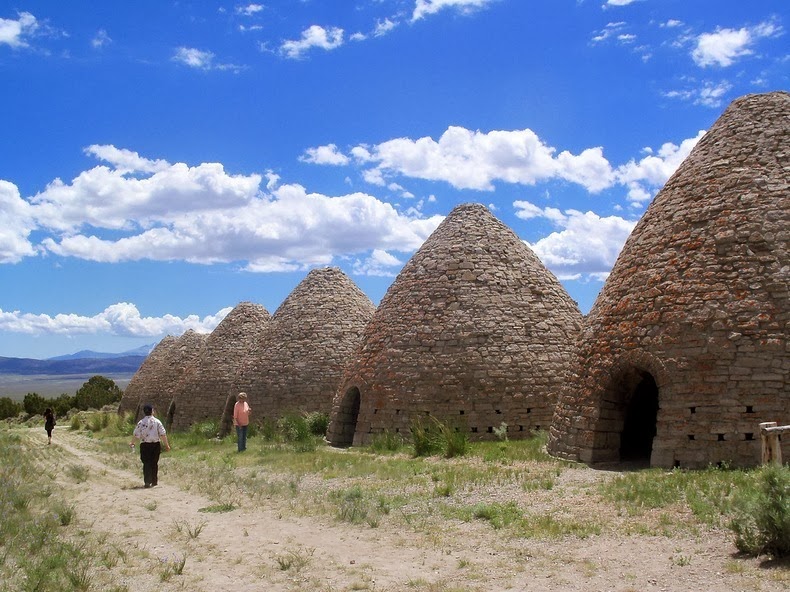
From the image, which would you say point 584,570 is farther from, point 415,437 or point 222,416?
point 222,416

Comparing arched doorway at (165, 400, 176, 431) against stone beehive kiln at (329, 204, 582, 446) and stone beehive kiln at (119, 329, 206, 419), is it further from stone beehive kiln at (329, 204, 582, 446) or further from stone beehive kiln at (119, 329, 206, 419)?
stone beehive kiln at (329, 204, 582, 446)

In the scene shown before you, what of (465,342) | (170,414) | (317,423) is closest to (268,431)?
(317,423)

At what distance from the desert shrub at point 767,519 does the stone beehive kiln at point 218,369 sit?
17.7m

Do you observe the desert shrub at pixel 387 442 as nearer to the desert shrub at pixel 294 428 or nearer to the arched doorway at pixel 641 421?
the desert shrub at pixel 294 428

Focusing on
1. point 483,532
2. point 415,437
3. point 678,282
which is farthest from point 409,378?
point 483,532

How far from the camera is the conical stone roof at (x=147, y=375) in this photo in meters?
29.7

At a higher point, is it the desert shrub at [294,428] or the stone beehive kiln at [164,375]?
the stone beehive kiln at [164,375]

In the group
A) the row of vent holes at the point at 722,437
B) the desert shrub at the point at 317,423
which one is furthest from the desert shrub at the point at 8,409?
the row of vent holes at the point at 722,437

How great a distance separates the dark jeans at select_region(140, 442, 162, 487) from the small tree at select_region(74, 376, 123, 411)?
33132 mm

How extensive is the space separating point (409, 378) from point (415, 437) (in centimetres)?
156

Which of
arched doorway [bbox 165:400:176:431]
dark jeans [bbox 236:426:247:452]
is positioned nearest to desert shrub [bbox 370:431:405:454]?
dark jeans [bbox 236:426:247:452]

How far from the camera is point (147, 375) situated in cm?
3059

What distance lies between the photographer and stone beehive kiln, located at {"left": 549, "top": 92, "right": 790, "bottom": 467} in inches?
376

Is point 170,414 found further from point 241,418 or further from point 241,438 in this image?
point 241,418
